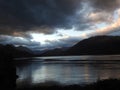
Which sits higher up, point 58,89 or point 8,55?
point 8,55

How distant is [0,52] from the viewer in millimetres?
45844

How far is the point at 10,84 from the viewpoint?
138ft

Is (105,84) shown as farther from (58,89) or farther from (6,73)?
(6,73)

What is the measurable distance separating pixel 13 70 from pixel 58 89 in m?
11.3

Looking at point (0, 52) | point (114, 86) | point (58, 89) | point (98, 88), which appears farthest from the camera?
point (0, 52)

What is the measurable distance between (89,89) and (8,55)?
18472 millimetres

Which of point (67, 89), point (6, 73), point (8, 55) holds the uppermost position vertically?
point (8, 55)

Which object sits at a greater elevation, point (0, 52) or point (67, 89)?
point (0, 52)

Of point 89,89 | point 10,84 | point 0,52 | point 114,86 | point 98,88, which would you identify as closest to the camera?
point 114,86

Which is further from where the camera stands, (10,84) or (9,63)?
(9,63)

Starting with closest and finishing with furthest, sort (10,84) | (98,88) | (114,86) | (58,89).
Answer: (114,86) → (98,88) → (58,89) → (10,84)

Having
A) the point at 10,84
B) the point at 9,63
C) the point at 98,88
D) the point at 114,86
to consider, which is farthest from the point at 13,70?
the point at 114,86

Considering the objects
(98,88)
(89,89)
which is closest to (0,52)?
(89,89)

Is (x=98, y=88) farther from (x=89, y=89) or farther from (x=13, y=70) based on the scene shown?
(x=13, y=70)
